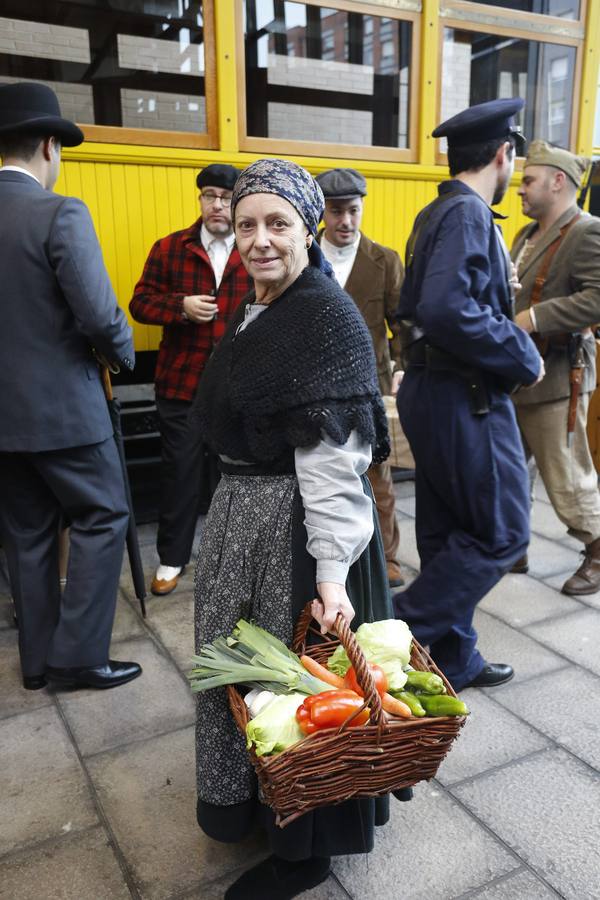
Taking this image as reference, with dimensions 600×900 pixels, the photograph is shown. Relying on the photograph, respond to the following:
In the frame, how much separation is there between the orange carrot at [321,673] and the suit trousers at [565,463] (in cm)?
216

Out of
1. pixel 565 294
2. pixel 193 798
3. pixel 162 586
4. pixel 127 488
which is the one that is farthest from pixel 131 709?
pixel 565 294

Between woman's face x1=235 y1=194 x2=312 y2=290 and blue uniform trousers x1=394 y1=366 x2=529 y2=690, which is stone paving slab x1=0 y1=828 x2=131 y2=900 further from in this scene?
woman's face x1=235 y1=194 x2=312 y2=290

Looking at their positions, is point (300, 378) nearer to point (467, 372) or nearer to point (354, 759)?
point (354, 759)

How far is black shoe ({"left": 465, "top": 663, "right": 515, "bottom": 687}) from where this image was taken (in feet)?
8.91

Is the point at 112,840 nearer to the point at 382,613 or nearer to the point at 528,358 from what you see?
the point at 382,613

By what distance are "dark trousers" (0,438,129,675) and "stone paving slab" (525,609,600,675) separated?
181 centimetres

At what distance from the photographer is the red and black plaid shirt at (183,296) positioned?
3406mm

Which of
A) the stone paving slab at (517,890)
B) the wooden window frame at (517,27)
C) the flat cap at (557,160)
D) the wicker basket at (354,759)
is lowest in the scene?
the stone paving slab at (517,890)

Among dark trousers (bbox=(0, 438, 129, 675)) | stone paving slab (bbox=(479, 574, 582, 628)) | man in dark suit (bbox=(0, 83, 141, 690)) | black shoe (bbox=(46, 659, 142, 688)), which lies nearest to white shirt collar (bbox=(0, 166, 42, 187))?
man in dark suit (bbox=(0, 83, 141, 690))

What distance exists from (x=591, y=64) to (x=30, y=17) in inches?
146

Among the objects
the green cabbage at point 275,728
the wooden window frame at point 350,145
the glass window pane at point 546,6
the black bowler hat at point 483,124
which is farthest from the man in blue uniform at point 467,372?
the glass window pane at point 546,6

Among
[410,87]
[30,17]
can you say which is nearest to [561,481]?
[410,87]

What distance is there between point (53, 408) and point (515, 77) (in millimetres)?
4136

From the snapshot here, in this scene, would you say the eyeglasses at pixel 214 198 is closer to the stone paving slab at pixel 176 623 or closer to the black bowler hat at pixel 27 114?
the black bowler hat at pixel 27 114
